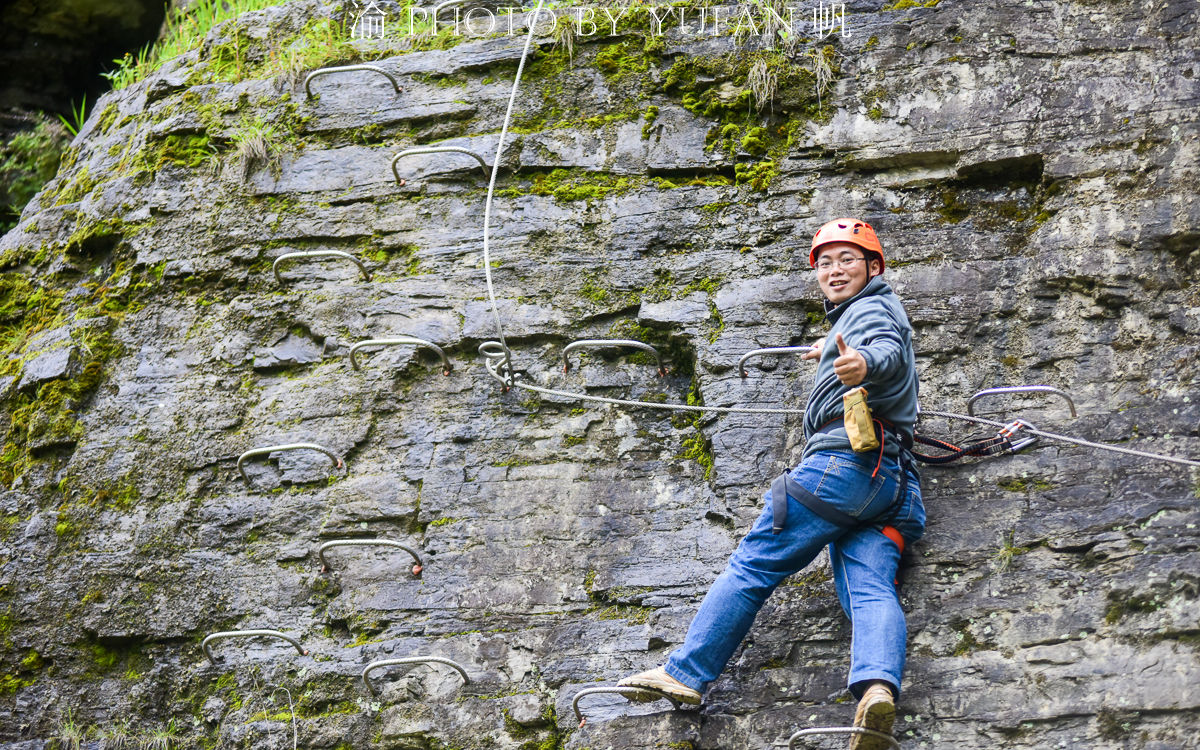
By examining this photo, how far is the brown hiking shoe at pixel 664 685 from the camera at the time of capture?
4141mm

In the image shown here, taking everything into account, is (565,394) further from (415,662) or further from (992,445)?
(992,445)

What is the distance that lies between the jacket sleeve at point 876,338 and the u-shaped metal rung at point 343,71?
313cm

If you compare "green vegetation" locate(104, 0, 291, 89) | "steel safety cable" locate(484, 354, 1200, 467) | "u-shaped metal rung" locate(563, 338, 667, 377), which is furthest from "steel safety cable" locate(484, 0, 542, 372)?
"green vegetation" locate(104, 0, 291, 89)

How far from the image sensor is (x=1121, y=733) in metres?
3.89

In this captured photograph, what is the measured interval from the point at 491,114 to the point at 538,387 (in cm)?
171

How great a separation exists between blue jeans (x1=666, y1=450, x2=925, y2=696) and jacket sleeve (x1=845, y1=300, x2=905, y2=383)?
0.36 meters

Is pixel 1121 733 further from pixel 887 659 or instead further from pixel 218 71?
pixel 218 71

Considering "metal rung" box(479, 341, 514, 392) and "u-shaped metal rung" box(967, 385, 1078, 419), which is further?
"metal rung" box(479, 341, 514, 392)

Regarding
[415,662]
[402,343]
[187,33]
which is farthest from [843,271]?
[187,33]

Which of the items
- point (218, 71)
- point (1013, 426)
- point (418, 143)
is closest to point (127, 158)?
point (218, 71)

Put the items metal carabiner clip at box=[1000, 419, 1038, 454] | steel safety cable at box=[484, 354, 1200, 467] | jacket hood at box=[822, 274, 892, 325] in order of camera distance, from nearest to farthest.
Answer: steel safety cable at box=[484, 354, 1200, 467] < jacket hood at box=[822, 274, 892, 325] < metal carabiner clip at box=[1000, 419, 1038, 454]

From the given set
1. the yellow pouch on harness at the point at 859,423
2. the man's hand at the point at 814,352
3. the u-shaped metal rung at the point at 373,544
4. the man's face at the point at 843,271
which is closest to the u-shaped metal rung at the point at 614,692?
the u-shaped metal rung at the point at 373,544

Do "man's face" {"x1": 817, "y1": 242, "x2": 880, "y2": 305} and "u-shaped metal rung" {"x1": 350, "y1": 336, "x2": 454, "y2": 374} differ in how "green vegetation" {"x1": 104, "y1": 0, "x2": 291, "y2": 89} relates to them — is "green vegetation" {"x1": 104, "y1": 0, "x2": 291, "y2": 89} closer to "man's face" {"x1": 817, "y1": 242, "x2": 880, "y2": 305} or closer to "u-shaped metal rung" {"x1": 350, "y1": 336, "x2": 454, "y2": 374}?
"u-shaped metal rung" {"x1": 350, "y1": 336, "x2": 454, "y2": 374}

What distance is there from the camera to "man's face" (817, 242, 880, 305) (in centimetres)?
451
